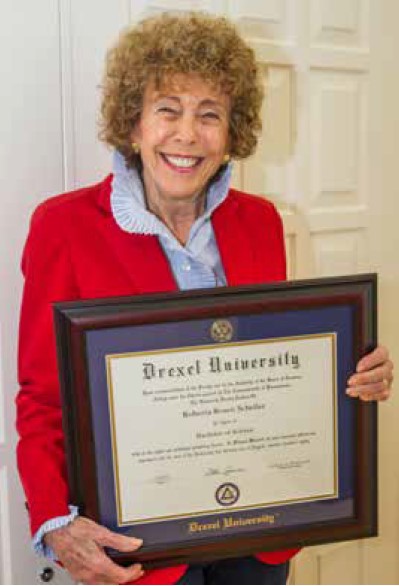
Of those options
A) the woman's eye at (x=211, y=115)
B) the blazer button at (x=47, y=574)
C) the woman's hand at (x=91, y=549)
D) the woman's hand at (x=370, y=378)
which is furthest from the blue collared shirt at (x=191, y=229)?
the blazer button at (x=47, y=574)

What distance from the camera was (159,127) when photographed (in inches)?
41.4

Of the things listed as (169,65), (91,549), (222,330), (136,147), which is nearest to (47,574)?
(91,549)

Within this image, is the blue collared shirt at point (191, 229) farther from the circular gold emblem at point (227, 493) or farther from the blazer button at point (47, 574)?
the blazer button at point (47, 574)

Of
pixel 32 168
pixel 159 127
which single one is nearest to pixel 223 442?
pixel 159 127

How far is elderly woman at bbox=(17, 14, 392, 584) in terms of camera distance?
1.01 m

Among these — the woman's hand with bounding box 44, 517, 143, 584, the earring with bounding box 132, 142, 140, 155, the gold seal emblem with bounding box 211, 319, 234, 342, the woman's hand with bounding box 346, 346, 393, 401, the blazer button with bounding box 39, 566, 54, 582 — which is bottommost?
the blazer button with bounding box 39, 566, 54, 582

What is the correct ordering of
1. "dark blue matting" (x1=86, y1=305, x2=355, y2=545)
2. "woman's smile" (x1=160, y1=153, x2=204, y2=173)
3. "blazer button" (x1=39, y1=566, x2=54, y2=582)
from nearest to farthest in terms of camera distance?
"dark blue matting" (x1=86, y1=305, x2=355, y2=545), "woman's smile" (x1=160, y1=153, x2=204, y2=173), "blazer button" (x1=39, y1=566, x2=54, y2=582)

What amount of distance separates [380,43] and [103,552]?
4.21 feet

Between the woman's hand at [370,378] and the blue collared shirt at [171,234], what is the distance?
25cm

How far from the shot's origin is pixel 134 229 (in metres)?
1.06

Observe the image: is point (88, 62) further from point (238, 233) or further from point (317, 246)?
point (317, 246)

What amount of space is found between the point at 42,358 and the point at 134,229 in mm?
223
